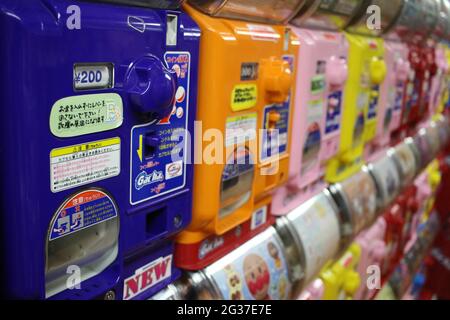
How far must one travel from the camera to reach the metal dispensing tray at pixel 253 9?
1033mm

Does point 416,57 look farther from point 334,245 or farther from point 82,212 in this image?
point 82,212

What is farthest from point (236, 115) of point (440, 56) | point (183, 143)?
point (440, 56)

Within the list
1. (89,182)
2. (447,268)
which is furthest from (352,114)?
(447,268)

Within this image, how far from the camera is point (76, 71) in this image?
0.71 metres

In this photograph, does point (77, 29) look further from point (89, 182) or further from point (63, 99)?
point (89, 182)

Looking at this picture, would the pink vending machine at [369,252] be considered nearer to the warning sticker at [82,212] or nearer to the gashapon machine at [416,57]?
the gashapon machine at [416,57]

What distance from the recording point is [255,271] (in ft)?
4.56

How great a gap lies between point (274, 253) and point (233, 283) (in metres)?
0.24

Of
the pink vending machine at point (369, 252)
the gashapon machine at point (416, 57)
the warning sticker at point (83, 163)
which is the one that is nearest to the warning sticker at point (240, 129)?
the warning sticker at point (83, 163)

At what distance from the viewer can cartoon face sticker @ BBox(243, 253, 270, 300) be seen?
136cm

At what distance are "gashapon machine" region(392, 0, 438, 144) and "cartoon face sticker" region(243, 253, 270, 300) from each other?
1157 millimetres

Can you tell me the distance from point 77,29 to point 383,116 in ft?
6.21
